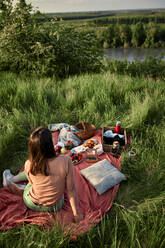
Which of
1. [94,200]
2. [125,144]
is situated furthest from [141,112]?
[94,200]

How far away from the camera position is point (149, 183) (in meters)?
2.80

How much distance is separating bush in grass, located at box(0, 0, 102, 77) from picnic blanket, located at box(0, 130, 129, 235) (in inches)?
227

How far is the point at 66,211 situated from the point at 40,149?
117 centimetres

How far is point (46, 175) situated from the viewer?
6.74 ft

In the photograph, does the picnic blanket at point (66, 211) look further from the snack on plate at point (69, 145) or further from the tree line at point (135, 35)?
the tree line at point (135, 35)

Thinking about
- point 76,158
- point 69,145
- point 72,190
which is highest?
point 72,190

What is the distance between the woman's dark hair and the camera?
1806 millimetres

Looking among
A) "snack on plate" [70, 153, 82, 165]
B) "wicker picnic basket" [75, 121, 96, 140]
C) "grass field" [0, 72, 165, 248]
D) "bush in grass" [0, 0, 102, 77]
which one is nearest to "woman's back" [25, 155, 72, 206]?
"grass field" [0, 72, 165, 248]

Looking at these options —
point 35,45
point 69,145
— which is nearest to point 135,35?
point 35,45

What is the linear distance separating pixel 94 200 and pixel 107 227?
508 mm

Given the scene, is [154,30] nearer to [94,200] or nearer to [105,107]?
[105,107]

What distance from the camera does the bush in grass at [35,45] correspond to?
7.62 m

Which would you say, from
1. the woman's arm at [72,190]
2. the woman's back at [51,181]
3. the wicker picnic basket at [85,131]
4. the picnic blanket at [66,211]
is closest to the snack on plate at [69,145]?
the wicker picnic basket at [85,131]

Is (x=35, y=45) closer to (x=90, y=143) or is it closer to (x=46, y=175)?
(x=90, y=143)
